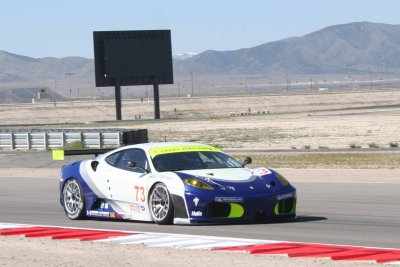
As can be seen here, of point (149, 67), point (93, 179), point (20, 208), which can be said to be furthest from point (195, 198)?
point (149, 67)

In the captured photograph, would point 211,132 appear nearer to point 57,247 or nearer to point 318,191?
point 318,191

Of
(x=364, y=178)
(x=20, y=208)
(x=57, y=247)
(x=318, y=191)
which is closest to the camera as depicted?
(x=57, y=247)

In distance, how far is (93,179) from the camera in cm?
1612

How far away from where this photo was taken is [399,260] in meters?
10.6

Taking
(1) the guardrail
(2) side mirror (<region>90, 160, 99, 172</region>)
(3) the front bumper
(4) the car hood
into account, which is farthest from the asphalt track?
(1) the guardrail

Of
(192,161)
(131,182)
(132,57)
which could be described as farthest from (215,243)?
(132,57)

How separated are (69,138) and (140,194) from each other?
29799 mm

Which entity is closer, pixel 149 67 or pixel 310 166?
pixel 310 166

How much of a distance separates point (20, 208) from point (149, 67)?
6335 centimetres

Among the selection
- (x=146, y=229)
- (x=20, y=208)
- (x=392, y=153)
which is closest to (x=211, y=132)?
(x=392, y=153)

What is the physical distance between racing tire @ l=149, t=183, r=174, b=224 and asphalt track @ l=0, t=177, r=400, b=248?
0.15m

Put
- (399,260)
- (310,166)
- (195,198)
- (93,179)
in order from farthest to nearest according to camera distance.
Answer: (310,166)
(93,179)
(195,198)
(399,260)

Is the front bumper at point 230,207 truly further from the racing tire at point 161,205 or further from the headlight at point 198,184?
the racing tire at point 161,205

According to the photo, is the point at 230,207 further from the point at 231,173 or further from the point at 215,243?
the point at 215,243
